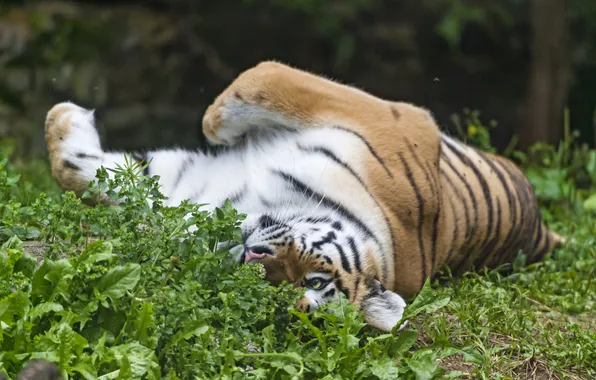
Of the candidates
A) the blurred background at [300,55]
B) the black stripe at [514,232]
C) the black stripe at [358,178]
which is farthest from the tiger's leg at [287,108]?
the blurred background at [300,55]

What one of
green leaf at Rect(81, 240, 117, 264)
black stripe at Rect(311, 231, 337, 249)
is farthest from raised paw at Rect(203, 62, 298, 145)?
green leaf at Rect(81, 240, 117, 264)

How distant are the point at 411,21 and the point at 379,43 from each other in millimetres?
330

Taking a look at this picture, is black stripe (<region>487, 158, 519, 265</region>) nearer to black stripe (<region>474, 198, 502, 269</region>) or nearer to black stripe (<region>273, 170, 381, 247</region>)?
black stripe (<region>474, 198, 502, 269</region>)

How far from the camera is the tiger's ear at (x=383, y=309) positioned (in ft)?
10.2

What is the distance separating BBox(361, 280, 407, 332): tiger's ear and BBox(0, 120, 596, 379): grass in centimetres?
4

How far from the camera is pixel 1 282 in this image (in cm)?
263

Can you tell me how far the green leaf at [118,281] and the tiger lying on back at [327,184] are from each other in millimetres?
527

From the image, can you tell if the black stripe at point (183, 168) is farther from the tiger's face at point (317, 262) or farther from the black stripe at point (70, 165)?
the tiger's face at point (317, 262)

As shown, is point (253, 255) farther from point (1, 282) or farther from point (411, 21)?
point (411, 21)

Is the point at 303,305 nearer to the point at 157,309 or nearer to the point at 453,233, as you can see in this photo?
the point at 157,309

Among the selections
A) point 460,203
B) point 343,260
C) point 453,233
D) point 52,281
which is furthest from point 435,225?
point 52,281

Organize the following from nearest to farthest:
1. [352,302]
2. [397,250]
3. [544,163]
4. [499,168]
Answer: [352,302], [397,250], [499,168], [544,163]

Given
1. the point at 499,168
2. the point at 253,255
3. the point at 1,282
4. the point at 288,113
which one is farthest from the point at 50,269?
the point at 499,168

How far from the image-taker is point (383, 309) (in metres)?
3.14
